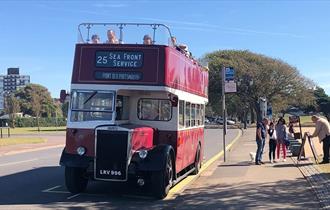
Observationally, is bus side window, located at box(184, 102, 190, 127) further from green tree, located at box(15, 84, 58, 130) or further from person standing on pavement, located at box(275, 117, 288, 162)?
green tree, located at box(15, 84, 58, 130)

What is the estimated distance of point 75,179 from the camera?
12469 mm

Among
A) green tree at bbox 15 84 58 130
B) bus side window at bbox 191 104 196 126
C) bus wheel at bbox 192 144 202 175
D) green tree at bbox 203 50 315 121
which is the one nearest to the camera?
bus side window at bbox 191 104 196 126

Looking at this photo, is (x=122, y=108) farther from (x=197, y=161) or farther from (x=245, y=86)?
(x=245, y=86)

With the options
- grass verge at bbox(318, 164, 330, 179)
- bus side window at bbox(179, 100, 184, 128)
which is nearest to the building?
grass verge at bbox(318, 164, 330, 179)

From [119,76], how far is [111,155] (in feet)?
6.14

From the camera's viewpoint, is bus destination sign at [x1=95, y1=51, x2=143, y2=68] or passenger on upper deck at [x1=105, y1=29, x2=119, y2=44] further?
passenger on upper deck at [x1=105, y1=29, x2=119, y2=44]

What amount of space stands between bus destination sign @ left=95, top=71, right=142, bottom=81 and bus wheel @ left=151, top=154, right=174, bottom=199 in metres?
1.92

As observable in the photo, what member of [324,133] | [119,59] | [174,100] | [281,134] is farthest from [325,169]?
[119,59]

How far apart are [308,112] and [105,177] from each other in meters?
133

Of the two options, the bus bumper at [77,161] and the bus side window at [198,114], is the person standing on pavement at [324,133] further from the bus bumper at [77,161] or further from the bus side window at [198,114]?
the bus bumper at [77,161]

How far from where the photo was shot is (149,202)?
11.8 metres

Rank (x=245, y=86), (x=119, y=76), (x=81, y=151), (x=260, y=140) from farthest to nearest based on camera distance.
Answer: (x=245, y=86) < (x=260, y=140) < (x=119, y=76) < (x=81, y=151)

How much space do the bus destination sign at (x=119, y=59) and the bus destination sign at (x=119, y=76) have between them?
0.53 ft

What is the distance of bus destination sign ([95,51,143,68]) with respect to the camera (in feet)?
40.6
